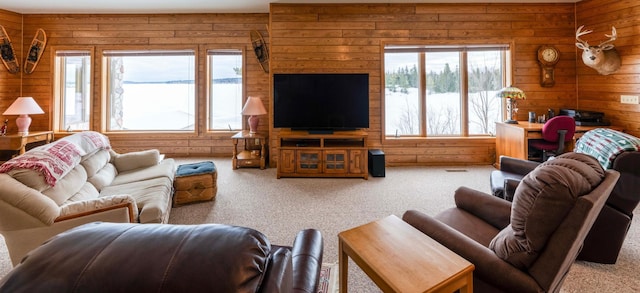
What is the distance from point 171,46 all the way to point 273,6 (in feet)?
7.27

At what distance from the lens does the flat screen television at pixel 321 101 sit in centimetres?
470

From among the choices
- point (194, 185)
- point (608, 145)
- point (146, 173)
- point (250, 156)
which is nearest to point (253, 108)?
point (250, 156)

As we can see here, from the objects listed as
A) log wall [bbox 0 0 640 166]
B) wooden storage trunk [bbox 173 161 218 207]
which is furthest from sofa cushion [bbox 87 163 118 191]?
log wall [bbox 0 0 640 166]

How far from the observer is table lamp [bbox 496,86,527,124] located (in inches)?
184

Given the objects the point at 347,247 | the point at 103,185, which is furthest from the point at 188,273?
the point at 103,185

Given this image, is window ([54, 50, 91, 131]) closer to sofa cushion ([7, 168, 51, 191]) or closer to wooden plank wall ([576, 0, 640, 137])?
sofa cushion ([7, 168, 51, 191])

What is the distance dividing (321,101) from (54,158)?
10.9 ft

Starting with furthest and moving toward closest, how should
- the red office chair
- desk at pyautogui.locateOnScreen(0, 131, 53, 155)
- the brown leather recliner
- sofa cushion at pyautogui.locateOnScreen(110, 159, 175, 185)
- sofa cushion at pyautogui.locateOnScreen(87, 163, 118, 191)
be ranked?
desk at pyautogui.locateOnScreen(0, 131, 53, 155) → the red office chair → sofa cushion at pyautogui.locateOnScreen(110, 159, 175, 185) → sofa cushion at pyautogui.locateOnScreen(87, 163, 118, 191) → the brown leather recliner

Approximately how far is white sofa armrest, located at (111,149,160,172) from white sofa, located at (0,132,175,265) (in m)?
0.32

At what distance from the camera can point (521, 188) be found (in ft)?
4.17

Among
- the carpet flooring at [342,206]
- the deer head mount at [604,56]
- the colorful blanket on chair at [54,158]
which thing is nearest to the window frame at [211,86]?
the carpet flooring at [342,206]

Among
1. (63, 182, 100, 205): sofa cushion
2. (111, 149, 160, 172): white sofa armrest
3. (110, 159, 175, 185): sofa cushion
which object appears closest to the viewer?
(63, 182, 100, 205): sofa cushion

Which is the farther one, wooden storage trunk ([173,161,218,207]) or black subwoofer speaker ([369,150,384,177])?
black subwoofer speaker ([369,150,384,177])

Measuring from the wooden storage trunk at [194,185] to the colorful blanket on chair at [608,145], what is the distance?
353cm
